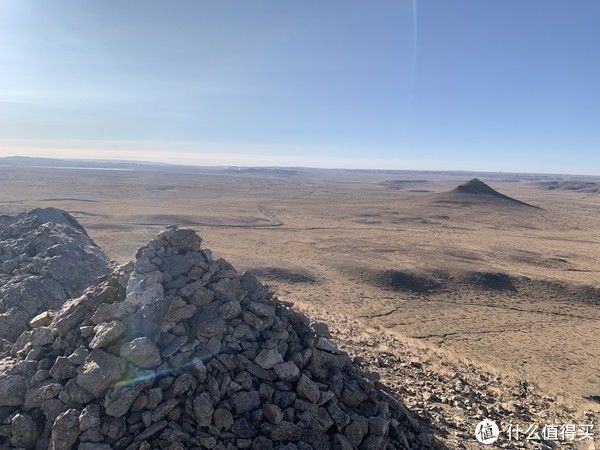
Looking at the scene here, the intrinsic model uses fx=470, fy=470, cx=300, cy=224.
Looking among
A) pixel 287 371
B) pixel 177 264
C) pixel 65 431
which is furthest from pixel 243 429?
pixel 177 264

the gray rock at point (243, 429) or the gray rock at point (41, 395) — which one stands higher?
→ the gray rock at point (41, 395)

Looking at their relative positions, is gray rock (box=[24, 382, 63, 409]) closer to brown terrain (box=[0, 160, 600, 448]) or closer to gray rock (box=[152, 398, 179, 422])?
gray rock (box=[152, 398, 179, 422])

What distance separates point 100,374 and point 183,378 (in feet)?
3.61

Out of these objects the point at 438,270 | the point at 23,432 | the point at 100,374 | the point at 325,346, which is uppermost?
the point at 100,374

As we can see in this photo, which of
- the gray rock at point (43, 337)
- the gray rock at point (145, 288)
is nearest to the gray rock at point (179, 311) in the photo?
the gray rock at point (145, 288)

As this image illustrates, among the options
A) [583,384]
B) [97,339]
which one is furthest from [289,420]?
[583,384]

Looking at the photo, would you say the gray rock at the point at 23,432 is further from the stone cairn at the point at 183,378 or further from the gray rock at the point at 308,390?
the gray rock at the point at 308,390

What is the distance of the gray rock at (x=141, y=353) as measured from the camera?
21.4ft

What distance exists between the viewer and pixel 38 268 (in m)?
11.5

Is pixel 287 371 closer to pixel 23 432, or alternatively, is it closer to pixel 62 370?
pixel 62 370

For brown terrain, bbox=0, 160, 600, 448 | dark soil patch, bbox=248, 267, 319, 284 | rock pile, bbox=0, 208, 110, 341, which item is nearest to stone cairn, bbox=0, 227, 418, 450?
rock pile, bbox=0, 208, 110, 341

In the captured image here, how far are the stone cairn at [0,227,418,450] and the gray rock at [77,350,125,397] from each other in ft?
0.05

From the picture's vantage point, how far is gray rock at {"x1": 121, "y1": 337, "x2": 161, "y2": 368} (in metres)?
6.52

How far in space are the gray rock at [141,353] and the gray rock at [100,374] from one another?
0.14 meters
